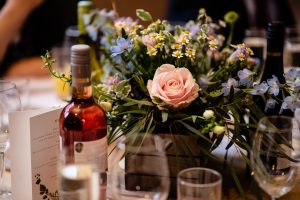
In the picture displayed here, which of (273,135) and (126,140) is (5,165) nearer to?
(126,140)

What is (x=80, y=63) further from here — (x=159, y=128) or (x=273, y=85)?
(x=273, y=85)

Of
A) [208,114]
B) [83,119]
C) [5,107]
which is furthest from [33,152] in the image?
[208,114]

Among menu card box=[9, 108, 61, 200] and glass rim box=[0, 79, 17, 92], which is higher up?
glass rim box=[0, 79, 17, 92]

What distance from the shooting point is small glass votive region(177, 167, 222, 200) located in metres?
0.84

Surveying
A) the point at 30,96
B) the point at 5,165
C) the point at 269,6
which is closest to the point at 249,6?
the point at 269,6

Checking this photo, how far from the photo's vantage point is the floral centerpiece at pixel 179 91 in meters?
1.01

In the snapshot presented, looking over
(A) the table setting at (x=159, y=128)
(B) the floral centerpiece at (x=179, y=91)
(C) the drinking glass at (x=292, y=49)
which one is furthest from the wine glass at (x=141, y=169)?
(C) the drinking glass at (x=292, y=49)

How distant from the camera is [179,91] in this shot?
1000mm

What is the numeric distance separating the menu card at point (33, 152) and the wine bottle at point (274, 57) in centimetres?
48

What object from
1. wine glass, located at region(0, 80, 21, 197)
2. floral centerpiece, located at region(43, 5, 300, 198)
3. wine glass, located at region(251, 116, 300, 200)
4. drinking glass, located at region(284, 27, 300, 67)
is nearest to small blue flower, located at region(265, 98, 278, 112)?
floral centerpiece, located at region(43, 5, 300, 198)

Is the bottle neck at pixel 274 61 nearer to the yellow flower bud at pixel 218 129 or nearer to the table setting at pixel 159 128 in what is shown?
the table setting at pixel 159 128

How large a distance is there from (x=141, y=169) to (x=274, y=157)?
0.25m

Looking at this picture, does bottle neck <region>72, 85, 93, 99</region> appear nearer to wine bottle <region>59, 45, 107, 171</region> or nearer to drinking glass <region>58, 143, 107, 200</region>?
wine bottle <region>59, 45, 107, 171</region>

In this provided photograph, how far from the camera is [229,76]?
1.16 metres
